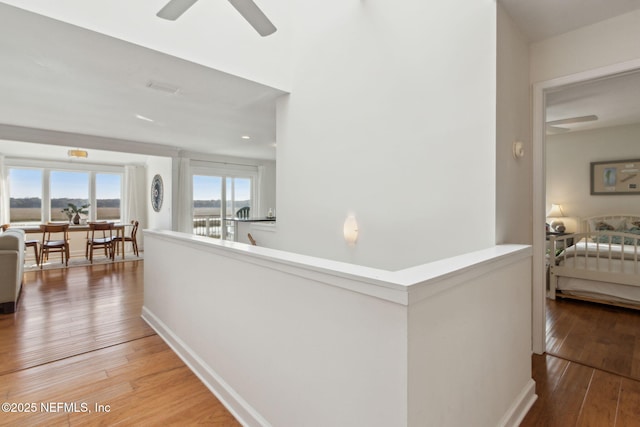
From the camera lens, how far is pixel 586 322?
3059 mm

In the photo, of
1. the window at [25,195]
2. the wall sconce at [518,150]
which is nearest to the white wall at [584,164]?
the wall sconce at [518,150]

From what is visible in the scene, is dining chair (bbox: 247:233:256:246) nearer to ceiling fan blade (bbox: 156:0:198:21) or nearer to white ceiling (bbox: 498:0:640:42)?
ceiling fan blade (bbox: 156:0:198:21)

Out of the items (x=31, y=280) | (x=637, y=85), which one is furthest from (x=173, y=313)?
(x=637, y=85)

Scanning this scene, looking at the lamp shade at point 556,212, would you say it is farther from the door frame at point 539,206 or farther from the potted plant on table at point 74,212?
the potted plant on table at point 74,212

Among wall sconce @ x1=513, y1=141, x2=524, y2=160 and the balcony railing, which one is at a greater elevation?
wall sconce @ x1=513, y1=141, x2=524, y2=160

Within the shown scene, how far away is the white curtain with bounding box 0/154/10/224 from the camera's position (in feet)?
21.0

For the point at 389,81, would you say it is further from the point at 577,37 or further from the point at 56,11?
the point at 56,11

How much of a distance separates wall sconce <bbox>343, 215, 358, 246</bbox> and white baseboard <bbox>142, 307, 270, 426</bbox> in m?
1.48

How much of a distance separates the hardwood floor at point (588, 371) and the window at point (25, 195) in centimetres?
935

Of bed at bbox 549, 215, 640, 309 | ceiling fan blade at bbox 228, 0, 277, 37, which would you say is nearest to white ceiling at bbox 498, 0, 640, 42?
ceiling fan blade at bbox 228, 0, 277, 37

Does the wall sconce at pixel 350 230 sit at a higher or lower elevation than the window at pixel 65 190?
lower

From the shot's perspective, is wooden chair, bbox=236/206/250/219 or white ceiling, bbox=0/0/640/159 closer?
white ceiling, bbox=0/0/640/159

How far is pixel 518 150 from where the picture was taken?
221 cm

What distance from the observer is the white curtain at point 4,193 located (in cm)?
641
